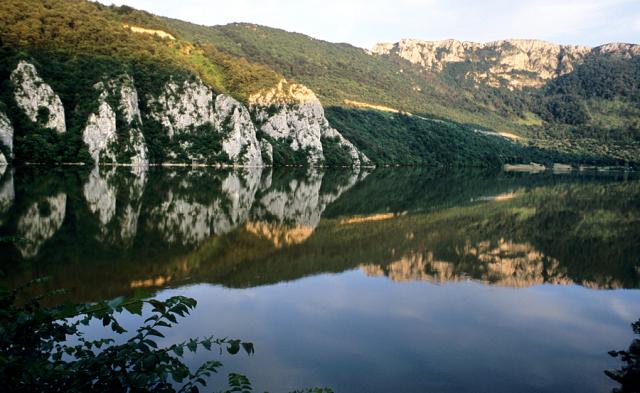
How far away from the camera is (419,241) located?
1208 inches

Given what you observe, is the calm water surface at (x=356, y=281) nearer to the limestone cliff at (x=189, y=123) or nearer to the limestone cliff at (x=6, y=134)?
the limestone cliff at (x=6, y=134)

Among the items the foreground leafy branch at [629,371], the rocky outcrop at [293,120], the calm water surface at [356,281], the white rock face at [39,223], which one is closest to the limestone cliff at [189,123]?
the rocky outcrop at [293,120]

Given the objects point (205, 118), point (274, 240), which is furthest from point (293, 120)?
point (274, 240)

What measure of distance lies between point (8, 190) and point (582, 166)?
20788 centimetres

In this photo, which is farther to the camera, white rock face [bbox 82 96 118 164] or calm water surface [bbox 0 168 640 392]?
white rock face [bbox 82 96 118 164]

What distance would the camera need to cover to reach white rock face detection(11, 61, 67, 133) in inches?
3349

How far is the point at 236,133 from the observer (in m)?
116

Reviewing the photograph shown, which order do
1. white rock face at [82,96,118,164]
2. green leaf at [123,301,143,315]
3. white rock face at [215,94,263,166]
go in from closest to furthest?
1. green leaf at [123,301,143,315]
2. white rock face at [82,96,118,164]
3. white rock face at [215,94,263,166]

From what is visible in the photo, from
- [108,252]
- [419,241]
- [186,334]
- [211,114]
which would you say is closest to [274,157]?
[211,114]

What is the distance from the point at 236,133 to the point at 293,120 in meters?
26.6

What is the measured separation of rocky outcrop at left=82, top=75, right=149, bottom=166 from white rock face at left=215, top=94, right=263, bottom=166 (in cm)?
2069

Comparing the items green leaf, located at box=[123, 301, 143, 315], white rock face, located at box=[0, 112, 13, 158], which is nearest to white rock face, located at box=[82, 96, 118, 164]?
white rock face, located at box=[0, 112, 13, 158]

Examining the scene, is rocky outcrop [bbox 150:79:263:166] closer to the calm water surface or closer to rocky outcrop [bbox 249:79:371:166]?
rocky outcrop [bbox 249:79:371:166]

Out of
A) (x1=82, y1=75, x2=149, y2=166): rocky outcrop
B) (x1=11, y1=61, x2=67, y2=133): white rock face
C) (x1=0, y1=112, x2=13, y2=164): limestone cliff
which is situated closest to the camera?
(x1=0, y1=112, x2=13, y2=164): limestone cliff
